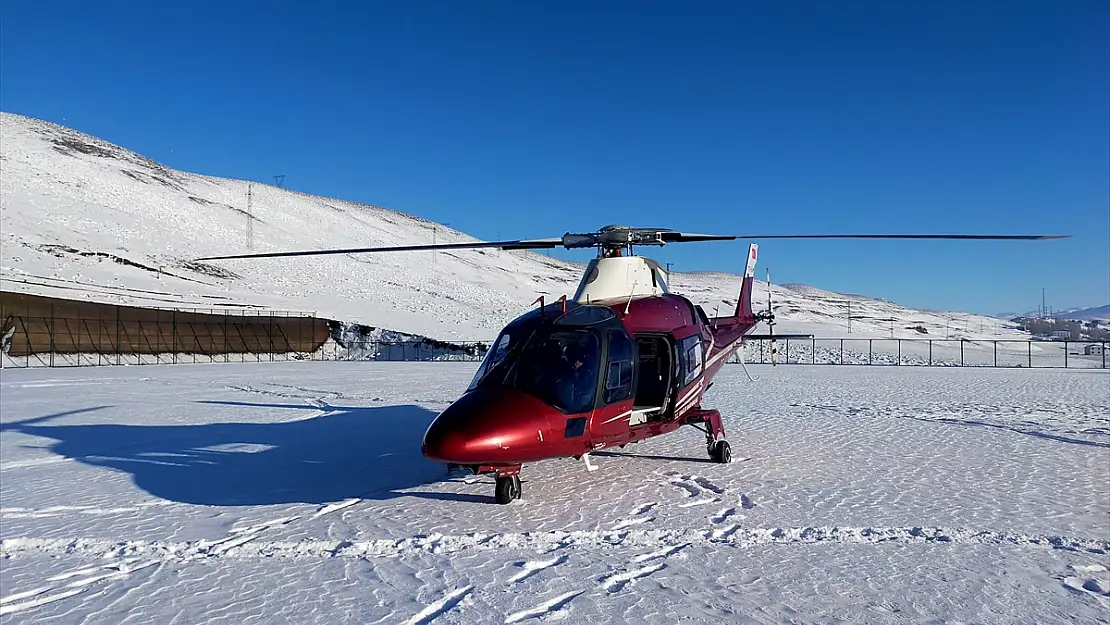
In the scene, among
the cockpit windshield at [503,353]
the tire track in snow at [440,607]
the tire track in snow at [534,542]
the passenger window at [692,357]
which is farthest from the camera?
the passenger window at [692,357]

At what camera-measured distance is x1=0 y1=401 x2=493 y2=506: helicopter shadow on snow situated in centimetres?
853

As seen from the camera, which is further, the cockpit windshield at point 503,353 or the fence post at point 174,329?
the fence post at point 174,329

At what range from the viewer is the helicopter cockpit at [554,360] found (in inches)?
307

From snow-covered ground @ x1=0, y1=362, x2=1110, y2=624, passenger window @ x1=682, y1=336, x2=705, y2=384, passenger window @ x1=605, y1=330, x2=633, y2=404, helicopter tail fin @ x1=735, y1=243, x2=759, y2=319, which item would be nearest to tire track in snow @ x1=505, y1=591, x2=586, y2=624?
snow-covered ground @ x1=0, y1=362, x2=1110, y2=624

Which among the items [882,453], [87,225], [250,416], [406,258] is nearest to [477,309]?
[406,258]

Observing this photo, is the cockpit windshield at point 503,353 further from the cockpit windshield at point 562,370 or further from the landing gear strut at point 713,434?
the landing gear strut at point 713,434

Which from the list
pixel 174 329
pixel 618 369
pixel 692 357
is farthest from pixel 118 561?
pixel 174 329

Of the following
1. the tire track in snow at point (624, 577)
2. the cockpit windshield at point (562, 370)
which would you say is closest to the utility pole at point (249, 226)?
the cockpit windshield at point (562, 370)

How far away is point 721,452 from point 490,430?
450 cm

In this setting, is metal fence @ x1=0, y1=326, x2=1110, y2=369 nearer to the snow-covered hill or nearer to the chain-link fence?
the chain-link fence

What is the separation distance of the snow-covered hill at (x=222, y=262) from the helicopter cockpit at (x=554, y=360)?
4328cm

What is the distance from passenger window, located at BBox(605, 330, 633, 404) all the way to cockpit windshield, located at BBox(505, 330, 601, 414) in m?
0.24

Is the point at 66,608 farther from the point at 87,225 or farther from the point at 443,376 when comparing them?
the point at 87,225

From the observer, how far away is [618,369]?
8492 millimetres
